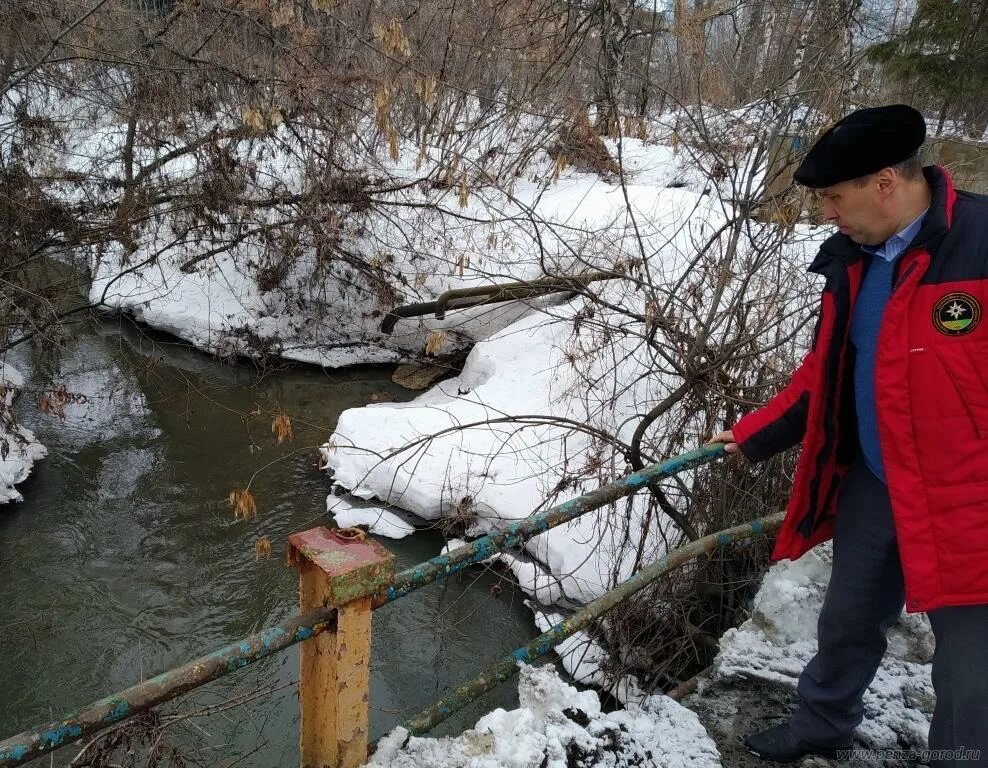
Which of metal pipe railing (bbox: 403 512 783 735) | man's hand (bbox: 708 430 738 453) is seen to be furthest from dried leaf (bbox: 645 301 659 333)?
man's hand (bbox: 708 430 738 453)

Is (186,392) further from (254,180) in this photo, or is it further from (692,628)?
(692,628)

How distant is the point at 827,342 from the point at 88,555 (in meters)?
6.24

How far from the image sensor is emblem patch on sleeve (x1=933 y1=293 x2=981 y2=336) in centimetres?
156

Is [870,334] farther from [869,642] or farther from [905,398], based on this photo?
[869,642]

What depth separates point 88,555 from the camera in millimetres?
6125

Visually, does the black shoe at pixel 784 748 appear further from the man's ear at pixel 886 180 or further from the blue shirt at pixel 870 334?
the man's ear at pixel 886 180

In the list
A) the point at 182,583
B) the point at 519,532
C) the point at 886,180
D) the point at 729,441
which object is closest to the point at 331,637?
the point at 519,532

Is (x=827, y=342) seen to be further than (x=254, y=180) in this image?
No

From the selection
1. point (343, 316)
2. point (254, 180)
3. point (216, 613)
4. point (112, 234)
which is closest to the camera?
point (216, 613)

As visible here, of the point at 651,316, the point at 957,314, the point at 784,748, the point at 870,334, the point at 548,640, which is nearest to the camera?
the point at 957,314

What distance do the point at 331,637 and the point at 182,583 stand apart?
4.78 m

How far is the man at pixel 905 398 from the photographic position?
5.24 feet

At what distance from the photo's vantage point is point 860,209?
1.74 meters

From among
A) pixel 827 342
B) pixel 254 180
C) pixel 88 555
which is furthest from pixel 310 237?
pixel 827 342
